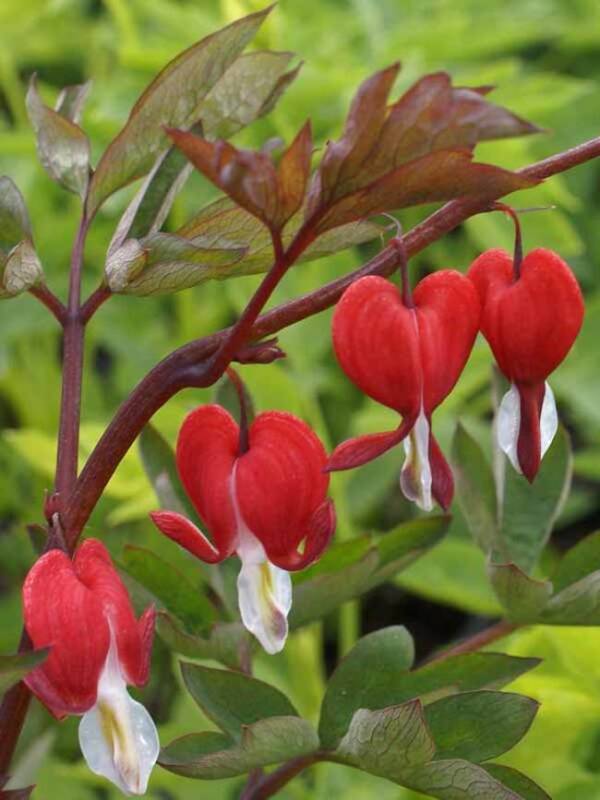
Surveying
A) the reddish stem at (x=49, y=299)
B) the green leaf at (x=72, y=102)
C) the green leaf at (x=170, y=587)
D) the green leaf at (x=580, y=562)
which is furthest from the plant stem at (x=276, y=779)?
the green leaf at (x=72, y=102)

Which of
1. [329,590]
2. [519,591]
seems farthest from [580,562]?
[329,590]

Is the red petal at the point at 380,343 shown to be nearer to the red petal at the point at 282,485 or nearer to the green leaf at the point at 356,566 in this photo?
the red petal at the point at 282,485

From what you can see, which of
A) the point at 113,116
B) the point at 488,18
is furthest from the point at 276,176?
the point at 488,18

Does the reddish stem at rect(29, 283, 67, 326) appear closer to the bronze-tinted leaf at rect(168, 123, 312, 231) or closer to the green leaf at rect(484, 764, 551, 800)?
the bronze-tinted leaf at rect(168, 123, 312, 231)

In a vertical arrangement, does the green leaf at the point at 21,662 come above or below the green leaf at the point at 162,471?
above

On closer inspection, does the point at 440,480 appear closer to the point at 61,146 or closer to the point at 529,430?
the point at 529,430
